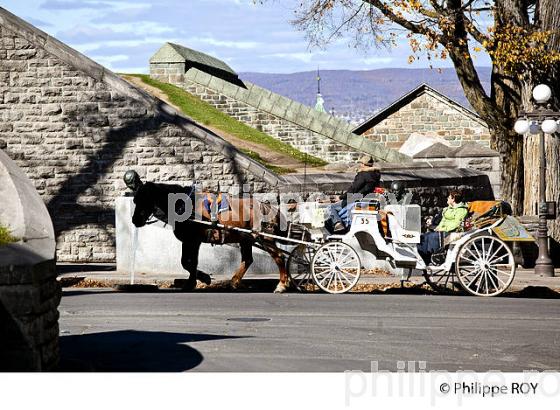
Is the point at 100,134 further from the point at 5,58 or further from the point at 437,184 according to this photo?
the point at 437,184

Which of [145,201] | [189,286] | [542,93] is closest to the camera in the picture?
[145,201]

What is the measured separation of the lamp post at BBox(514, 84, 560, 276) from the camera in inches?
885

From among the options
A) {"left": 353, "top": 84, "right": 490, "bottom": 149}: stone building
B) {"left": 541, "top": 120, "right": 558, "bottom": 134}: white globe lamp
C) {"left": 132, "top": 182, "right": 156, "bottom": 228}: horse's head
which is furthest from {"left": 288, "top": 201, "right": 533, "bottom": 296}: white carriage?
{"left": 353, "top": 84, "right": 490, "bottom": 149}: stone building

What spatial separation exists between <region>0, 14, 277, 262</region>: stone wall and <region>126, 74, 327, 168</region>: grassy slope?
7.65m

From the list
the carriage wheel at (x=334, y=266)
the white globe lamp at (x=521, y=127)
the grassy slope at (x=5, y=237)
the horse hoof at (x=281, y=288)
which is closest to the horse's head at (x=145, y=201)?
the horse hoof at (x=281, y=288)

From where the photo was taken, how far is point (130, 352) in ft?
38.5

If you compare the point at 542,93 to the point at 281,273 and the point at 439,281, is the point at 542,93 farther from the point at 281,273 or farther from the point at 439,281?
the point at 281,273

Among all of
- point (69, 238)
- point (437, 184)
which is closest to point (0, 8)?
point (69, 238)

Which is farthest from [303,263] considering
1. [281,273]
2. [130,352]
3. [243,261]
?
[130,352]

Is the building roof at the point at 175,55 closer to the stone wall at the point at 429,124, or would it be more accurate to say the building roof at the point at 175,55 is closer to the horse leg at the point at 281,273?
the stone wall at the point at 429,124

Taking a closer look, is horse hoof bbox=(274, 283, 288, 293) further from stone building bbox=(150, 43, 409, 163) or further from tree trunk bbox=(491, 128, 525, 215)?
stone building bbox=(150, 43, 409, 163)

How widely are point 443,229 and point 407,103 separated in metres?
27.5

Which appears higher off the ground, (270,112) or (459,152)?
(270,112)

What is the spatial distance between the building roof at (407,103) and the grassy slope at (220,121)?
966 centimetres
